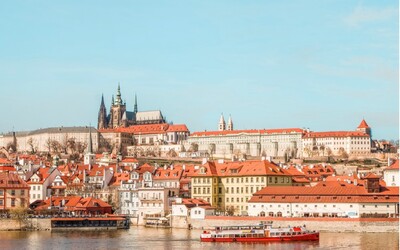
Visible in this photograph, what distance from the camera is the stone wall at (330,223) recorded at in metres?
65.1

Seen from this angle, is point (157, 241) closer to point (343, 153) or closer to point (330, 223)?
point (330, 223)

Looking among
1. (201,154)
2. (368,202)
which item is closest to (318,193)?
(368,202)

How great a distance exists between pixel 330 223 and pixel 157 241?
47.8 ft

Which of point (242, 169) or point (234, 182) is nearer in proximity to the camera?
point (234, 182)

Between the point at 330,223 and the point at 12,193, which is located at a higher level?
the point at 12,193

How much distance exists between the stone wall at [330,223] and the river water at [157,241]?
67.4 inches

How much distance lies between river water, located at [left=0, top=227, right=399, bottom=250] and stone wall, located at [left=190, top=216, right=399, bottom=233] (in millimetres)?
1711

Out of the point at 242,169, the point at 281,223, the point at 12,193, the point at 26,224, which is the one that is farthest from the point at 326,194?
the point at 12,193

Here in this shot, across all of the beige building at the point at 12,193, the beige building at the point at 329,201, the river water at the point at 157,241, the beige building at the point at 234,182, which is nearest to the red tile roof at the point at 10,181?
the beige building at the point at 12,193

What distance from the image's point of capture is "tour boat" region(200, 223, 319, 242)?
61062mm

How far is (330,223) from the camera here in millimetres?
66750

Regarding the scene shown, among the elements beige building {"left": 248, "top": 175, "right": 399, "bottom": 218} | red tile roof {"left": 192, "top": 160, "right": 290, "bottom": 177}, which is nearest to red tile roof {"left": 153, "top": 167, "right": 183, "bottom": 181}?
red tile roof {"left": 192, "top": 160, "right": 290, "bottom": 177}

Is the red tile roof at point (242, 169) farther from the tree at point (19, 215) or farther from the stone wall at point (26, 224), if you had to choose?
the tree at point (19, 215)

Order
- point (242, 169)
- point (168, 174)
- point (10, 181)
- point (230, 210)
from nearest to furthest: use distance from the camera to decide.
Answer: point (10, 181) → point (230, 210) → point (242, 169) → point (168, 174)
